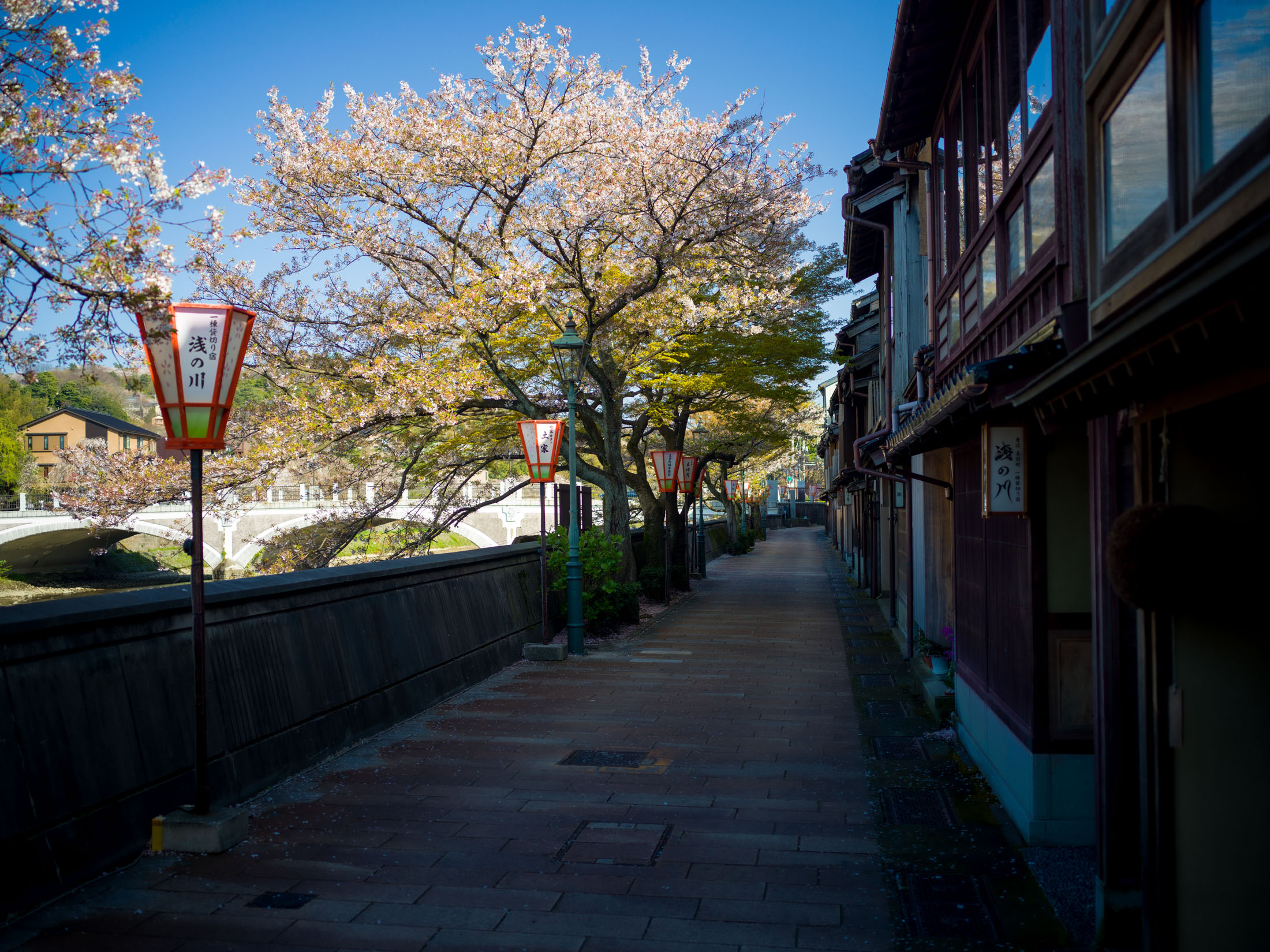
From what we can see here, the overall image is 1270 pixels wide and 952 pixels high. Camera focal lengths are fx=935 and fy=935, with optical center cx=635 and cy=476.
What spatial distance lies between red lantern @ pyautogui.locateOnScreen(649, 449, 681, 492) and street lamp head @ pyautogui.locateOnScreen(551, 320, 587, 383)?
569 cm

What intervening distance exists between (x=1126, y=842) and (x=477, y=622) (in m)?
8.35

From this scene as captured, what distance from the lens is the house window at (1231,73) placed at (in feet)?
9.53

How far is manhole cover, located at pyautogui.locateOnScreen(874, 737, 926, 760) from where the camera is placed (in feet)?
25.7

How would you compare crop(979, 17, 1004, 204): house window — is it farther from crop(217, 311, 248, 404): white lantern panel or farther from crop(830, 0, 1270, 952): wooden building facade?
crop(217, 311, 248, 404): white lantern panel

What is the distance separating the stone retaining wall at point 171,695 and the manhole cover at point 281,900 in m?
0.98

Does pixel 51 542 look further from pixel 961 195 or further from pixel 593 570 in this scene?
pixel 961 195

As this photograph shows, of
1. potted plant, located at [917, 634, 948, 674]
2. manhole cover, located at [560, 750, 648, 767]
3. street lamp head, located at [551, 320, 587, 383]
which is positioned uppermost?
street lamp head, located at [551, 320, 587, 383]

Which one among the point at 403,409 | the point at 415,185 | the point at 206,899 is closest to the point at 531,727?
the point at 206,899

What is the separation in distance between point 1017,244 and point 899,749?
4.32m

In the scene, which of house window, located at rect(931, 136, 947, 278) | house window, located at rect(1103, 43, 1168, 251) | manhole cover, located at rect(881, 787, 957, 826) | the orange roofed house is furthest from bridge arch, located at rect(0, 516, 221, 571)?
house window, located at rect(1103, 43, 1168, 251)

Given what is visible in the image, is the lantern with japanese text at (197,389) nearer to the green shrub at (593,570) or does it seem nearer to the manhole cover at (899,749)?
the manhole cover at (899,749)

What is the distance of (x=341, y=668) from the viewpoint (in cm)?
813

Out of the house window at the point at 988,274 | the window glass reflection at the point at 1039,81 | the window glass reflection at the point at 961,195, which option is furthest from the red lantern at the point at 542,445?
the window glass reflection at the point at 1039,81

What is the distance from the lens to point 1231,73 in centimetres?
311
